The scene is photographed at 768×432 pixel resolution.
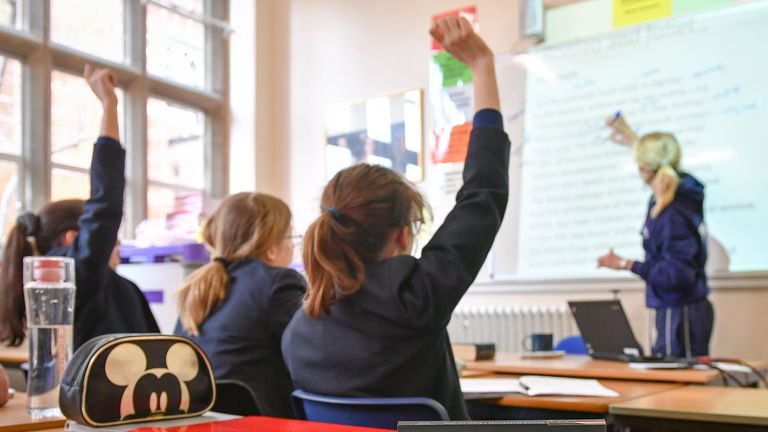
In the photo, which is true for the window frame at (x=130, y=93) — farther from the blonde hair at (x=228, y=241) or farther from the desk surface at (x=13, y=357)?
the blonde hair at (x=228, y=241)

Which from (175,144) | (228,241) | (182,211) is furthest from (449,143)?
(228,241)

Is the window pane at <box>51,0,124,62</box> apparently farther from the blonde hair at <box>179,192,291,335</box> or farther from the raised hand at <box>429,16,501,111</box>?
the raised hand at <box>429,16,501,111</box>

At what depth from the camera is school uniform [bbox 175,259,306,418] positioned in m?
1.90

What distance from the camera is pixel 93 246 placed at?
1.82 m

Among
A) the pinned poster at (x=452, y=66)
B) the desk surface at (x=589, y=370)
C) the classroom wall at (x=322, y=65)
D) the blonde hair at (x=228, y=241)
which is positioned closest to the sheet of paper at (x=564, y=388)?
the desk surface at (x=589, y=370)

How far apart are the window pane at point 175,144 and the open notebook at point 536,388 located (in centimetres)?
392

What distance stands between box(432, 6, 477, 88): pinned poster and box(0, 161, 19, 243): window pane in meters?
2.69

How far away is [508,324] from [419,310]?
130 inches

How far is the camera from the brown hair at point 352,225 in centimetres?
154

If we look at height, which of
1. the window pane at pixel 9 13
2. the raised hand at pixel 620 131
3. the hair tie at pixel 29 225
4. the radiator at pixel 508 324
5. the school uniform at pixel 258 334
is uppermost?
the window pane at pixel 9 13

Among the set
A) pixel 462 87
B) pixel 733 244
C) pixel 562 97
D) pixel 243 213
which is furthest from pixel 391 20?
pixel 243 213

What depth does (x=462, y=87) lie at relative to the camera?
16.6 ft

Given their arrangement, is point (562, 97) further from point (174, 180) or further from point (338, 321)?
point (338, 321)

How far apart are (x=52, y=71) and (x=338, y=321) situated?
3.81 meters
